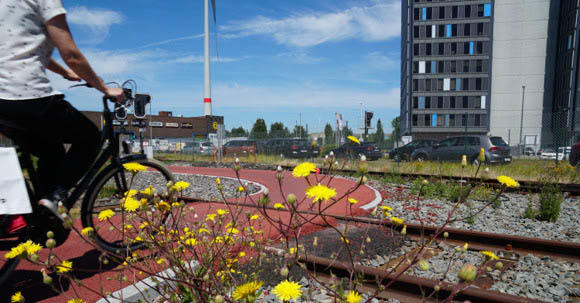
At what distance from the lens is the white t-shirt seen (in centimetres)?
200

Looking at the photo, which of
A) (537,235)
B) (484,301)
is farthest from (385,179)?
(484,301)

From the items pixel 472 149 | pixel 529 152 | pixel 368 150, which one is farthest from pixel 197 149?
pixel 529 152

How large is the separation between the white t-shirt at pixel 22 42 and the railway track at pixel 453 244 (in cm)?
157

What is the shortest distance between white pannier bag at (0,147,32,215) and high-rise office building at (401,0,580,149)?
5837 cm

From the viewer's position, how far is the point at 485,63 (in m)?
57.7

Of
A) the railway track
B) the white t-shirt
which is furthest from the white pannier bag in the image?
the railway track

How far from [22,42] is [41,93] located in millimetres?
321

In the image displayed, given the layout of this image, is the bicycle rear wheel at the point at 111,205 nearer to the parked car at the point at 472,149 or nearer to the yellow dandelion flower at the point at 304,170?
the yellow dandelion flower at the point at 304,170

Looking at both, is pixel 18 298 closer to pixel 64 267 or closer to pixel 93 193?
pixel 64 267

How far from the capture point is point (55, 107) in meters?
2.25

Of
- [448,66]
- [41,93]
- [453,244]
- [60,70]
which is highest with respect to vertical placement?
[448,66]

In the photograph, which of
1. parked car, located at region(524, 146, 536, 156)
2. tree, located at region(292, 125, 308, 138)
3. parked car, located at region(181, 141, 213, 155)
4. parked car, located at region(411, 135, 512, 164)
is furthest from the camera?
parked car, located at region(524, 146, 536, 156)

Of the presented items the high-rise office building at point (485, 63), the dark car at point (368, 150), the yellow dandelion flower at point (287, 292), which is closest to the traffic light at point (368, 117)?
the dark car at point (368, 150)

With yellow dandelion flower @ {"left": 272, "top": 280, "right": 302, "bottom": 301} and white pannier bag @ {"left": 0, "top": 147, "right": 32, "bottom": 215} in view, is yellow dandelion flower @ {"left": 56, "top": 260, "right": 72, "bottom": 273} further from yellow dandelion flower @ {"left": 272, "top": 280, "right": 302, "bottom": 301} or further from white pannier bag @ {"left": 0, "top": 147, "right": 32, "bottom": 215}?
yellow dandelion flower @ {"left": 272, "top": 280, "right": 302, "bottom": 301}
